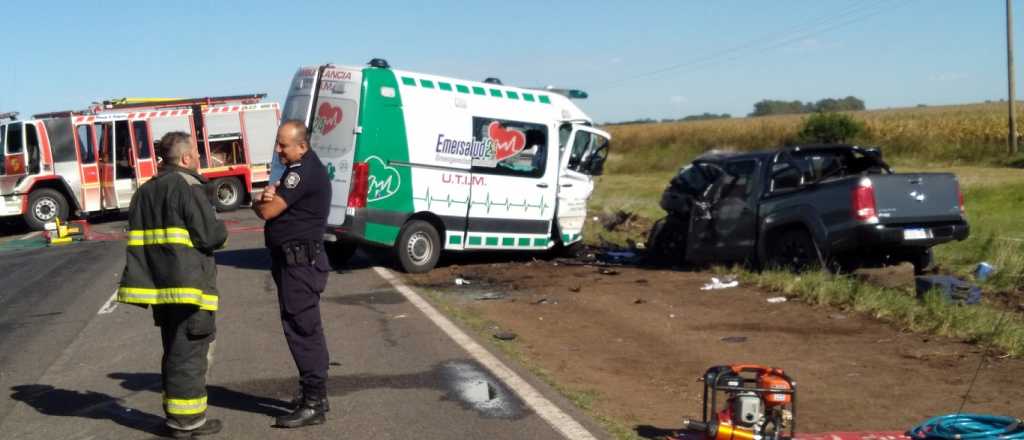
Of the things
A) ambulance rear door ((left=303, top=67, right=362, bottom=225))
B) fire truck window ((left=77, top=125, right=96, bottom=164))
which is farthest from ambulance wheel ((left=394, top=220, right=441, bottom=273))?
fire truck window ((left=77, top=125, right=96, bottom=164))

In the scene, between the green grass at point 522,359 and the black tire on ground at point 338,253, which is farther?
the black tire on ground at point 338,253

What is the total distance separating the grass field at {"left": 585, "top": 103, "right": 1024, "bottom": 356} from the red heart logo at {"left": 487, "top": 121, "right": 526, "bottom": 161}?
3717mm

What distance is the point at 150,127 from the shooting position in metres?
25.4

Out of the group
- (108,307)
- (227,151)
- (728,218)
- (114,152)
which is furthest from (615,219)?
(114,152)

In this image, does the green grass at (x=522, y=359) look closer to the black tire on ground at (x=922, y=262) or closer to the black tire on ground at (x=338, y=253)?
the black tire on ground at (x=338, y=253)

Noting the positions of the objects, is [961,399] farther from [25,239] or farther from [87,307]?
[25,239]

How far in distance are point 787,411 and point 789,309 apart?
4735 mm

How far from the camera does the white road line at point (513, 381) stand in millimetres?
6234

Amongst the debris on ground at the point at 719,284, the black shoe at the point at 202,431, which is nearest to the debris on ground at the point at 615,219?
the debris on ground at the point at 719,284

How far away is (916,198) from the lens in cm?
1203

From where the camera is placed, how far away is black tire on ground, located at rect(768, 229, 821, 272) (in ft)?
41.1

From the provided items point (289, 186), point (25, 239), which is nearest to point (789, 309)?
point (289, 186)

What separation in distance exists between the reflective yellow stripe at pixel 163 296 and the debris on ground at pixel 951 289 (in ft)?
24.0

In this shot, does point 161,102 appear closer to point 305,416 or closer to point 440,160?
point 440,160
